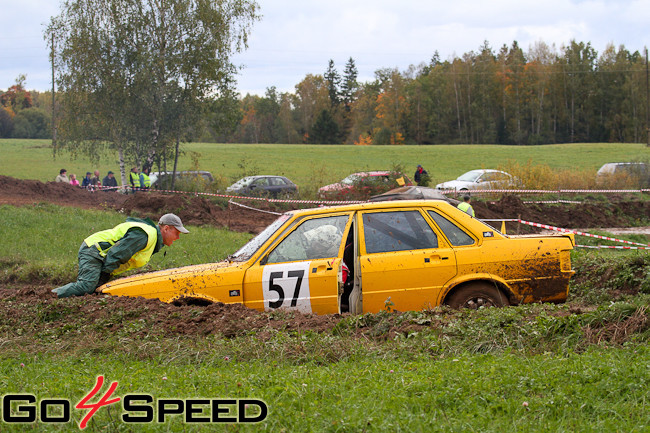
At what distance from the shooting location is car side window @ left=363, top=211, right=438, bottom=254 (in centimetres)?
695

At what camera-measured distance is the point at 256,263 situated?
6934 millimetres

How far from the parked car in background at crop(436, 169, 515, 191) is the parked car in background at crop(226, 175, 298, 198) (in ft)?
24.3

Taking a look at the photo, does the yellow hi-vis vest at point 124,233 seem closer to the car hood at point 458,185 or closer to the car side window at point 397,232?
the car side window at point 397,232

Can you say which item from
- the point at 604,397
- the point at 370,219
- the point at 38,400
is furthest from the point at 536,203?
the point at 38,400

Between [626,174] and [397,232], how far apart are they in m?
26.4

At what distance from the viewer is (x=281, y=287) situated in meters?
6.82

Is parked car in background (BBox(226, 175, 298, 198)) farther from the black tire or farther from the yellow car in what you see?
the black tire

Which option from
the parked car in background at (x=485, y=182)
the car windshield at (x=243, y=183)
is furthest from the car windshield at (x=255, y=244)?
the parked car in background at (x=485, y=182)

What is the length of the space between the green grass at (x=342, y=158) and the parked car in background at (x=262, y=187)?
57.6ft

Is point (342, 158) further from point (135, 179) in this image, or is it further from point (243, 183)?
point (135, 179)

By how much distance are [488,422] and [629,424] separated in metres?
0.83

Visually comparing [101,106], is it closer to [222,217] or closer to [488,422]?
[222,217]

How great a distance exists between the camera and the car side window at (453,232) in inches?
274

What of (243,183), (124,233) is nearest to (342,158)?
(243,183)
